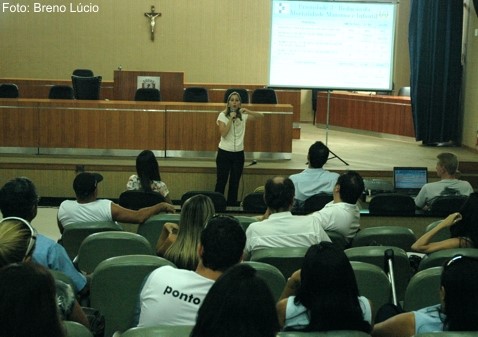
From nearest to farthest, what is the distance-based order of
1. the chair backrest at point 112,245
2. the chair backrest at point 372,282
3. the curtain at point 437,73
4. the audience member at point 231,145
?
1. the chair backrest at point 372,282
2. the chair backrest at point 112,245
3. the audience member at point 231,145
4. the curtain at point 437,73

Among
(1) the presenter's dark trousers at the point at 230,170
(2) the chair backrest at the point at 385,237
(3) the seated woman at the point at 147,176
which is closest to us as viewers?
(2) the chair backrest at the point at 385,237

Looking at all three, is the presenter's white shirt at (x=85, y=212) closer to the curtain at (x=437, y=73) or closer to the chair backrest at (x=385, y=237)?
the chair backrest at (x=385, y=237)

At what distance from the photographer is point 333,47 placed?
11258 mm

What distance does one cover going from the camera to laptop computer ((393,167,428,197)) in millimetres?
7988

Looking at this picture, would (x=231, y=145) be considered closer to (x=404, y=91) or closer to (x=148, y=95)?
(x=148, y=95)

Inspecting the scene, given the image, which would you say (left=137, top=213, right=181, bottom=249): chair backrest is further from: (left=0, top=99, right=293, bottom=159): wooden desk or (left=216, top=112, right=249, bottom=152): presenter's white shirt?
(left=0, top=99, right=293, bottom=159): wooden desk

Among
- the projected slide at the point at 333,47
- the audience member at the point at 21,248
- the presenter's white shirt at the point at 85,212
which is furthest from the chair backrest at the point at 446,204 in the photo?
the projected slide at the point at 333,47

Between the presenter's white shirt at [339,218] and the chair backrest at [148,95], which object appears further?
the chair backrest at [148,95]

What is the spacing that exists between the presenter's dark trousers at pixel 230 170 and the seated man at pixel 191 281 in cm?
612

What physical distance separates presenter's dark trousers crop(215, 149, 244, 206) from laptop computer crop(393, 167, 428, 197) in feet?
6.65

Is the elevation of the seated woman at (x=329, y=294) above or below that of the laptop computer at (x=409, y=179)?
above

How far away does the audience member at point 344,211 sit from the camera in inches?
209

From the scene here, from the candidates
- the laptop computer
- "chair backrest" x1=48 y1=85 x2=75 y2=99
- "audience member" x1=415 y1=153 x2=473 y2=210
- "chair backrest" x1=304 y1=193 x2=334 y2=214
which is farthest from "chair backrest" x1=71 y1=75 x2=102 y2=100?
"audience member" x1=415 y1=153 x2=473 y2=210

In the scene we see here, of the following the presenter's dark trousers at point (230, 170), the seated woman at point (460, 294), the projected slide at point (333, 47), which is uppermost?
the projected slide at point (333, 47)
